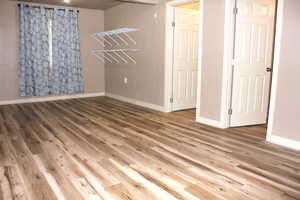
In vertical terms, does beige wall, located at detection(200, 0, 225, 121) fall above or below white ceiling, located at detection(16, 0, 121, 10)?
below

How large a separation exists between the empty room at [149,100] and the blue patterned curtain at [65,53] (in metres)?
0.03

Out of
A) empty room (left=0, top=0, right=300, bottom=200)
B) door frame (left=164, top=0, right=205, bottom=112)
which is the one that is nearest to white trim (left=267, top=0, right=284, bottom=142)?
empty room (left=0, top=0, right=300, bottom=200)

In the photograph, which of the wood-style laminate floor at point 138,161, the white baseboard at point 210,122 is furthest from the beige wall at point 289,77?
the white baseboard at point 210,122

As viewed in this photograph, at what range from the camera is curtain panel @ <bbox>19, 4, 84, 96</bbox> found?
5.91 meters

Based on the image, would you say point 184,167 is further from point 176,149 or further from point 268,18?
point 268,18

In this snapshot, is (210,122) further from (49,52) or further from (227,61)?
(49,52)

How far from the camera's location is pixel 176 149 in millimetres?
3027

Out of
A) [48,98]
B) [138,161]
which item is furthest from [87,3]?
[138,161]

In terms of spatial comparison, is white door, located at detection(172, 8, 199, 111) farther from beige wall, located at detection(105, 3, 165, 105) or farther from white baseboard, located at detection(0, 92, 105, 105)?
white baseboard, located at detection(0, 92, 105, 105)

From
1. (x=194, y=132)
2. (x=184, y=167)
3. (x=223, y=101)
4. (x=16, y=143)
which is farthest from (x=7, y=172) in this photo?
(x=223, y=101)

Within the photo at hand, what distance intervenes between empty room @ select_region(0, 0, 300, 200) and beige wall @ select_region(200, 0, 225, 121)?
2 centimetres

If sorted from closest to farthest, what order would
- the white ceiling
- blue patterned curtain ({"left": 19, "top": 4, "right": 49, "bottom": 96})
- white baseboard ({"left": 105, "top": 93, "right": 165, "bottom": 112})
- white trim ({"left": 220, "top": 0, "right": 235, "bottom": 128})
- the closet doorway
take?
white trim ({"left": 220, "top": 0, "right": 235, "bottom": 128}), the closet doorway, white baseboard ({"left": 105, "top": 93, "right": 165, "bottom": 112}), the white ceiling, blue patterned curtain ({"left": 19, "top": 4, "right": 49, "bottom": 96})

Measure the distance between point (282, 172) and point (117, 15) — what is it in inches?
208

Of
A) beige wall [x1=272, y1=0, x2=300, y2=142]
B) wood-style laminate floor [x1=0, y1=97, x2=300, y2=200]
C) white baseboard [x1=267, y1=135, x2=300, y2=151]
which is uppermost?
beige wall [x1=272, y1=0, x2=300, y2=142]
